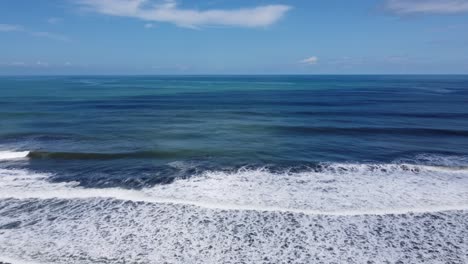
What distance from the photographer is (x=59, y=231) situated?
9.65m

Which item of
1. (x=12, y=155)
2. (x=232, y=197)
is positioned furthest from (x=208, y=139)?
(x=12, y=155)

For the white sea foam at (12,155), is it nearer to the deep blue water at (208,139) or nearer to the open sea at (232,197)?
the open sea at (232,197)

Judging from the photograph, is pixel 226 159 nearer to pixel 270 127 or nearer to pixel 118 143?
pixel 118 143

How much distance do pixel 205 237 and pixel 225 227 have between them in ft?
2.65

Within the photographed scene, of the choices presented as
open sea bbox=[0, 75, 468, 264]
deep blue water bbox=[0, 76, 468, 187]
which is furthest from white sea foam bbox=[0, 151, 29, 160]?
deep blue water bbox=[0, 76, 468, 187]

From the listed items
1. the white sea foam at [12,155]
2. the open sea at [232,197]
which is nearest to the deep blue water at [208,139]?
the open sea at [232,197]

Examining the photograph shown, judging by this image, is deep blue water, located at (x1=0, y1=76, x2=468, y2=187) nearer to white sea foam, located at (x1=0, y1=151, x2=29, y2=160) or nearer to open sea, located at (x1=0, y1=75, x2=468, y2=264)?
open sea, located at (x1=0, y1=75, x2=468, y2=264)

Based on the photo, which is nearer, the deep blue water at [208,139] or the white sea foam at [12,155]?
the deep blue water at [208,139]

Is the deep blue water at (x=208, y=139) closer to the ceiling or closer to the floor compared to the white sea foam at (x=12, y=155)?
closer to the ceiling

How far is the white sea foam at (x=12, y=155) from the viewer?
1709cm

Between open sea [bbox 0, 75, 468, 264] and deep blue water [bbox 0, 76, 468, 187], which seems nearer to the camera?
open sea [bbox 0, 75, 468, 264]

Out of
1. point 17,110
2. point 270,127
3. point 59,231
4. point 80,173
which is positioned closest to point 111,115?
point 17,110

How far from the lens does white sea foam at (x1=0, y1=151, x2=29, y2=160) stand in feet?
56.1

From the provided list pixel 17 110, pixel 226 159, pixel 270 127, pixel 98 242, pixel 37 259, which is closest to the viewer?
pixel 37 259
